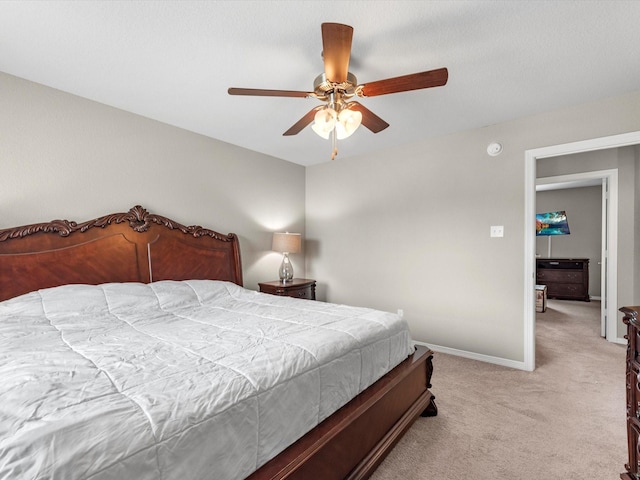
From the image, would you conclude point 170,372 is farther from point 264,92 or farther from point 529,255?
point 529,255

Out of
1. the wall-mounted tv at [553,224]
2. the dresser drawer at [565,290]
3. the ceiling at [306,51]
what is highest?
the ceiling at [306,51]

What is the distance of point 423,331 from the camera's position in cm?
364

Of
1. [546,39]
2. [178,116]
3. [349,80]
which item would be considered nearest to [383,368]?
[349,80]

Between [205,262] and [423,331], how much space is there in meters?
2.59

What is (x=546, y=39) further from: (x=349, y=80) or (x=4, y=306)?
(x=4, y=306)

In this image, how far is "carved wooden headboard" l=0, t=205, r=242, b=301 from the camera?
2.20 m

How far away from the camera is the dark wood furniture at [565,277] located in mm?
6504

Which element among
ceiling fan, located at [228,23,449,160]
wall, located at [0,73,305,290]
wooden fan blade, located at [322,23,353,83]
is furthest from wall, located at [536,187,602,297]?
wooden fan blade, located at [322,23,353,83]

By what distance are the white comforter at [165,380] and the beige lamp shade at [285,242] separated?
1.70 metres

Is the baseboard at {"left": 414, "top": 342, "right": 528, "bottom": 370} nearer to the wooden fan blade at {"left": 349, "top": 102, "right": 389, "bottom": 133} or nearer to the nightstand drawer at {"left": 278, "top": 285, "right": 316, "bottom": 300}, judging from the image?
the nightstand drawer at {"left": 278, "top": 285, "right": 316, "bottom": 300}

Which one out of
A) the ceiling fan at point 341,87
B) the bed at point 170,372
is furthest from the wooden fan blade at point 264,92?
the bed at point 170,372

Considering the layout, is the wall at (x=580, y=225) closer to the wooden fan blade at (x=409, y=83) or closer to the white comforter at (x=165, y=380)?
the white comforter at (x=165, y=380)

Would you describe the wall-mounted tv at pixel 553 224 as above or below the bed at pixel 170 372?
above

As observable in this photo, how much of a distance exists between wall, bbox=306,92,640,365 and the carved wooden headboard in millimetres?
1615
